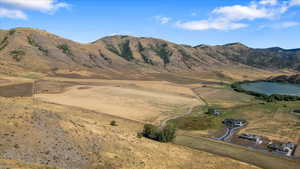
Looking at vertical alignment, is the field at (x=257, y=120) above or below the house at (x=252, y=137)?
above

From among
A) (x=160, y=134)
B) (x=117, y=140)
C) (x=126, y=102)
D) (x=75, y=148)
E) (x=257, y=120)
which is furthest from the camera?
(x=126, y=102)

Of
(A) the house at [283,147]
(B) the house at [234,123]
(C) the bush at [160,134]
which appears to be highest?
(C) the bush at [160,134]

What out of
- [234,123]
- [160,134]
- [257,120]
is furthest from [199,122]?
[160,134]

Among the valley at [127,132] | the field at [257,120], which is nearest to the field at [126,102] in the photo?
the valley at [127,132]

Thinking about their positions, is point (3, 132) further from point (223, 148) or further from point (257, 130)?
point (257, 130)

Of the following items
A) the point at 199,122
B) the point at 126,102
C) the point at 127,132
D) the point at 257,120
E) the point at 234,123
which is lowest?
the point at 234,123

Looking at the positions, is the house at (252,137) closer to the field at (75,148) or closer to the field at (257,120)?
the field at (257,120)

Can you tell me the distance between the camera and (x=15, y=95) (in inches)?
3932

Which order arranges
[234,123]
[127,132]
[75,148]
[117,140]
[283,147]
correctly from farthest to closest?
[234,123]
[283,147]
[127,132]
[117,140]
[75,148]

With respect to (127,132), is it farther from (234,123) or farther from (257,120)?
(257,120)

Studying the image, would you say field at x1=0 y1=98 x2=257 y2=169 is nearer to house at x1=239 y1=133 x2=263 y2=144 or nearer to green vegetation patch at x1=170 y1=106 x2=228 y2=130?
house at x1=239 y1=133 x2=263 y2=144

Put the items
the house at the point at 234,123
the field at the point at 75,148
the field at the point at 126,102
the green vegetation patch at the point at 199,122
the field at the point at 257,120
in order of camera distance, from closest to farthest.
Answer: the field at the point at 75,148, the field at the point at 257,120, the green vegetation patch at the point at 199,122, the house at the point at 234,123, the field at the point at 126,102

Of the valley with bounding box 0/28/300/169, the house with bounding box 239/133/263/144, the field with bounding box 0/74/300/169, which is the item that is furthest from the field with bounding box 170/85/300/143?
the house with bounding box 239/133/263/144

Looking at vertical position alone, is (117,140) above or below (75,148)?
below
